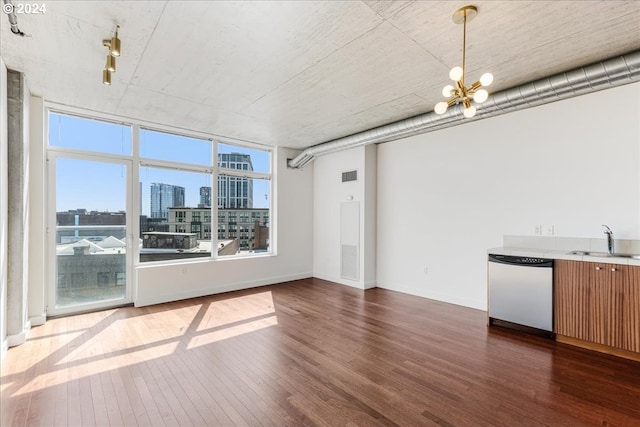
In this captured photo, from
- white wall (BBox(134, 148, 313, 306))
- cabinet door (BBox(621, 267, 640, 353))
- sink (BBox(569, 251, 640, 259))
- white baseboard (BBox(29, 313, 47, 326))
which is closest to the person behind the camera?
cabinet door (BBox(621, 267, 640, 353))

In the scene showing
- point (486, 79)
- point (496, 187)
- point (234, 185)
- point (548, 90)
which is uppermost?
point (548, 90)

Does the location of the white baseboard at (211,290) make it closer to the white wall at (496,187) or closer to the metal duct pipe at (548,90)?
the white wall at (496,187)

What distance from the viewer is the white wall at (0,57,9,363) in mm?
3078

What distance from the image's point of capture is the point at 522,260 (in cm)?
369

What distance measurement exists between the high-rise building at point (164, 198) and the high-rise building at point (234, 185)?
2.53 feet

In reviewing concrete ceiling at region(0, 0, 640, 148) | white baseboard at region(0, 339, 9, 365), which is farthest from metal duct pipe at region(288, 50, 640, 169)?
white baseboard at region(0, 339, 9, 365)

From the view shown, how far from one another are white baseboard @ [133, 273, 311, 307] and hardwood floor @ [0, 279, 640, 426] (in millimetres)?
625

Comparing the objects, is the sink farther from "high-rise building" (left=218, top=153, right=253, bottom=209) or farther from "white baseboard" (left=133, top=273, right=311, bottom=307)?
"high-rise building" (left=218, top=153, right=253, bottom=209)

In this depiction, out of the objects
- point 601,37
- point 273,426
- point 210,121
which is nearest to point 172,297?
point 210,121

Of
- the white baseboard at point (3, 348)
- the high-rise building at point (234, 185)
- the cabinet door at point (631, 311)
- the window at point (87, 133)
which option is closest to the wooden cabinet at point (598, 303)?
the cabinet door at point (631, 311)

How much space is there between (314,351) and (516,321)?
2.55 meters

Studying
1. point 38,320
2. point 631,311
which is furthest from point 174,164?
point 631,311

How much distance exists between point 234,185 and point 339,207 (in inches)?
89.4

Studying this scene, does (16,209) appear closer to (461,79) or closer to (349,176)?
(461,79)
